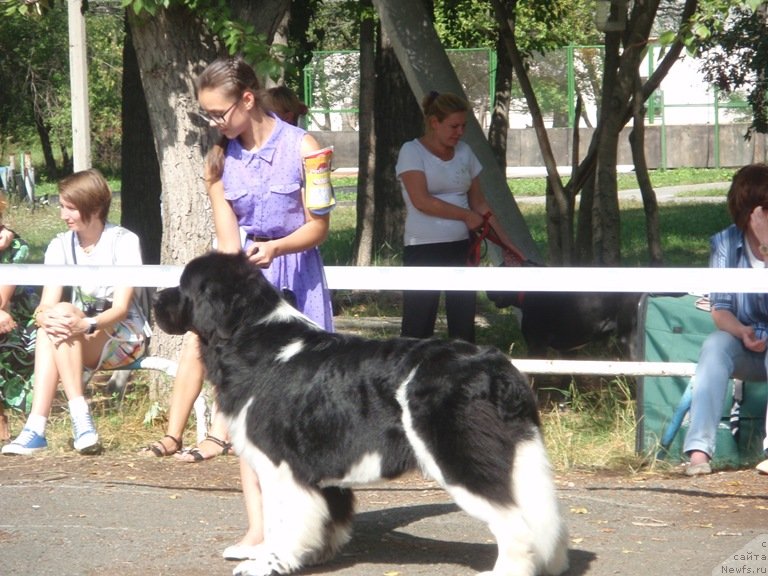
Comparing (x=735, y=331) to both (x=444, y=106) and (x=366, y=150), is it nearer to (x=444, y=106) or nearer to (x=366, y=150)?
(x=444, y=106)

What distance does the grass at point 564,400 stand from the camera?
22.3 feet

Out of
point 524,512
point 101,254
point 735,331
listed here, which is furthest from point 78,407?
point 735,331

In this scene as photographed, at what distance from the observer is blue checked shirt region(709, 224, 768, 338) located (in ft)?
20.5

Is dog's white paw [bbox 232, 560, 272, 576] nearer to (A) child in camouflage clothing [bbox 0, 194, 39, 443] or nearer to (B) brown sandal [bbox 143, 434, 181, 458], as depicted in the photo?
(B) brown sandal [bbox 143, 434, 181, 458]

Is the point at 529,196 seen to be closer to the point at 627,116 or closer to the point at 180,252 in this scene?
the point at 627,116

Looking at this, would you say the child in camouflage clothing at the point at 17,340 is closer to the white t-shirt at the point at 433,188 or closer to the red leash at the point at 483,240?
the white t-shirt at the point at 433,188

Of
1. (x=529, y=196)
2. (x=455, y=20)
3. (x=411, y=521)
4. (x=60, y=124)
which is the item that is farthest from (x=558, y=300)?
(x=60, y=124)

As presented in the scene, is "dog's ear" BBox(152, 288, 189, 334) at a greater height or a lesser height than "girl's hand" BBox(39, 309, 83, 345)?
greater

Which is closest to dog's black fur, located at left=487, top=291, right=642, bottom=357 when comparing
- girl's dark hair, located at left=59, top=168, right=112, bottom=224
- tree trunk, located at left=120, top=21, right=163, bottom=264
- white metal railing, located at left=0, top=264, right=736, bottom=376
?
white metal railing, located at left=0, top=264, right=736, bottom=376

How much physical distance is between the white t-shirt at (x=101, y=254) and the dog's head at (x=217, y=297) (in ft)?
7.46

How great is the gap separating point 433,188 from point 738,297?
7.23ft

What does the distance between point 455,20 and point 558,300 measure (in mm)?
11239

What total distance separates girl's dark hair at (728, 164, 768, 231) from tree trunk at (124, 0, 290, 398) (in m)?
3.17

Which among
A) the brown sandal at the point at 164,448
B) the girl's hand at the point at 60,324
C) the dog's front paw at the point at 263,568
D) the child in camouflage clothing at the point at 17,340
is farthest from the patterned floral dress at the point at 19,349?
the dog's front paw at the point at 263,568
